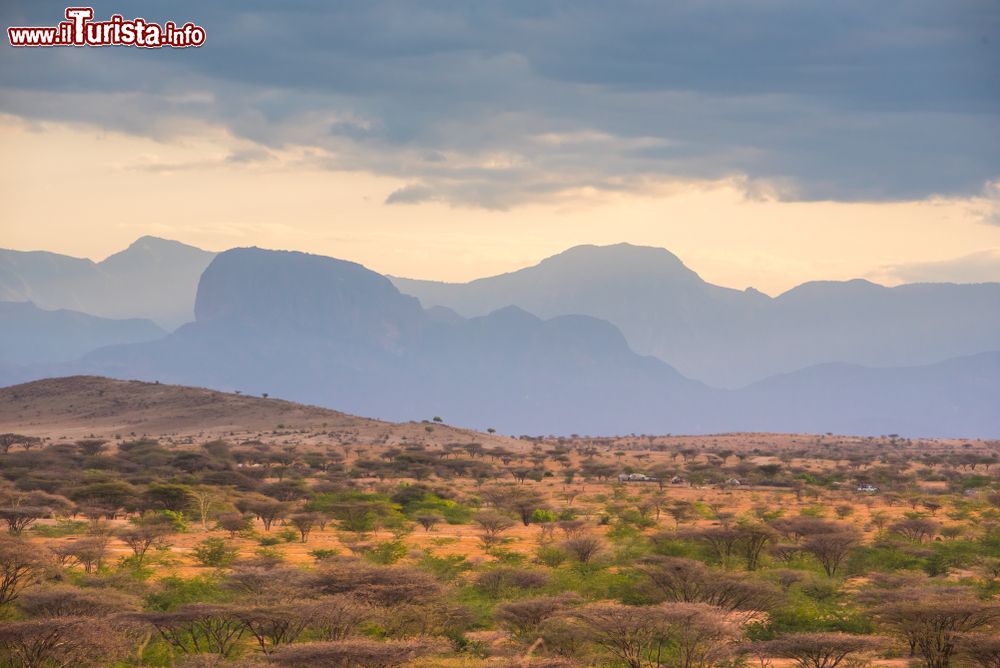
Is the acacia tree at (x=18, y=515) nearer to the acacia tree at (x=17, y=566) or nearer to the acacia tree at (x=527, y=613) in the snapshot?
the acacia tree at (x=17, y=566)

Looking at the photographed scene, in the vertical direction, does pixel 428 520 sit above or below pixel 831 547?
below

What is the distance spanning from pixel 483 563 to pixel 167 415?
418 feet

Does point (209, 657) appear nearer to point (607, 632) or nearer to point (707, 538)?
point (607, 632)

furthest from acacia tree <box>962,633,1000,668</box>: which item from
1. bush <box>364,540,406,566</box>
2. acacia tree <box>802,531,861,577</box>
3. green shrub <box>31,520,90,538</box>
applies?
green shrub <box>31,520,90,538</box>

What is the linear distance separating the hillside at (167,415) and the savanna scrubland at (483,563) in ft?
130

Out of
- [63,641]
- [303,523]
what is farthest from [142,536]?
[63,641]

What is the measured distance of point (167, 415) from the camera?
553 feet

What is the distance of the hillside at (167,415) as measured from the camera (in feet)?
519

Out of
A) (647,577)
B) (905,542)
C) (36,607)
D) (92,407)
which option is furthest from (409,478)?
(92,407)

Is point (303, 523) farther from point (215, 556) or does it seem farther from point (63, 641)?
point (63, 641)

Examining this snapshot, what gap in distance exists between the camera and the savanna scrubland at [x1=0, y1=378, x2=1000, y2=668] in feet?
96.6

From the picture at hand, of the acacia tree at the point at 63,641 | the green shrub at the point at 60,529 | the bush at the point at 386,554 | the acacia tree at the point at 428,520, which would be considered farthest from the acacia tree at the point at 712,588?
the green shrub at the point at 60,529

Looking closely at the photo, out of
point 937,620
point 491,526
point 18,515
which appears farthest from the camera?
point 491,526

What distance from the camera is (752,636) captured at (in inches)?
1426
